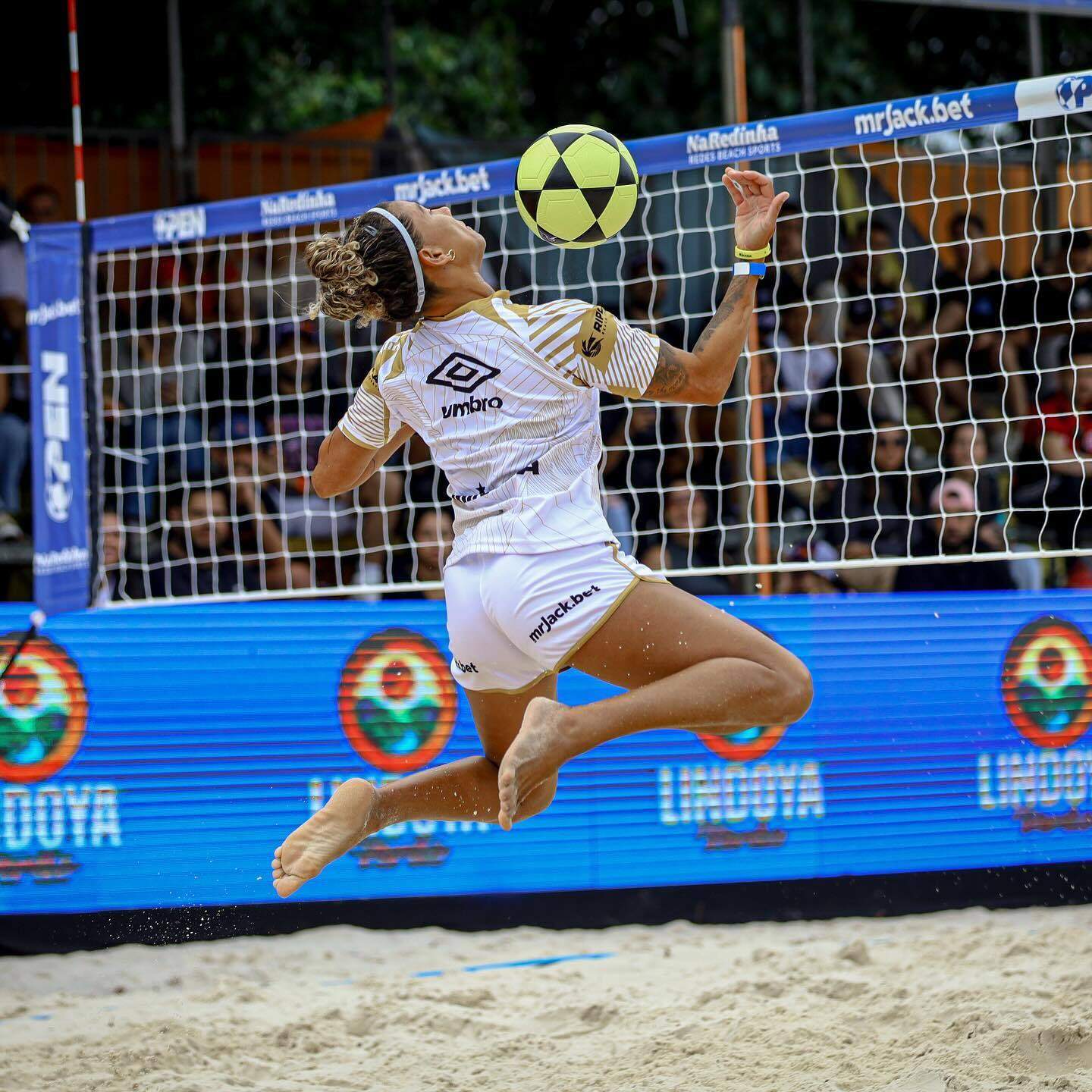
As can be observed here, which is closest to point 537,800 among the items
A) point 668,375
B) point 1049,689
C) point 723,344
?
point 668,375

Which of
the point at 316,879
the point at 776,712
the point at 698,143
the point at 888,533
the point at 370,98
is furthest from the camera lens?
the point at 370,98

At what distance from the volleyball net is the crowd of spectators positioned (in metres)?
0.03

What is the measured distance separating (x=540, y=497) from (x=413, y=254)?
65cm

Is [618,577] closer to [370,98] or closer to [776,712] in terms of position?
[776,712]

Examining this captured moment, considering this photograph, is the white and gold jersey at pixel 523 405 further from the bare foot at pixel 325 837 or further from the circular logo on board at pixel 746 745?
the circular logo on board at pixel 746 745

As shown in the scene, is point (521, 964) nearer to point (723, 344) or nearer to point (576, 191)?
point (723, 344)

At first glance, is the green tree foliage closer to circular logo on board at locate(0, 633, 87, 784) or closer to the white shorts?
circular logo on board at locate(0, 633, 87, 784)

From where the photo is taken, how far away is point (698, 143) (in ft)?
16.8

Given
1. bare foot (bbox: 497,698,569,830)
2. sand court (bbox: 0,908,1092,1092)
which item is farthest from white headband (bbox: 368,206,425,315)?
sand court (bbox: 0,908,1092,1092)

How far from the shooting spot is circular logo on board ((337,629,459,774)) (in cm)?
562

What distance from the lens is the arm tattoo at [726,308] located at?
345 centimetres

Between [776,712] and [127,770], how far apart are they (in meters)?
2.95

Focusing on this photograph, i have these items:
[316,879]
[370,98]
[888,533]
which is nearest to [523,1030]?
[316,879]

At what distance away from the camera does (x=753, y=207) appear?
355 cm
